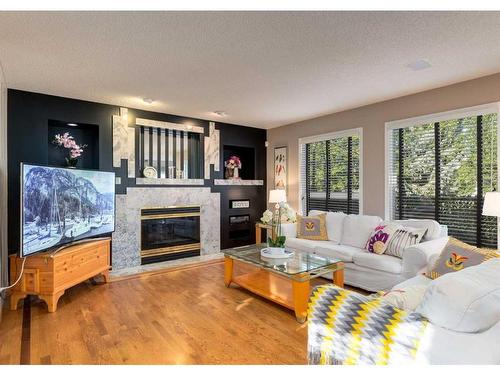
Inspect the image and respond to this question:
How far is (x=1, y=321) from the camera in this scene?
2.73 metres

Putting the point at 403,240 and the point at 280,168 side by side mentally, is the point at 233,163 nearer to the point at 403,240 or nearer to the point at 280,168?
the point at 280,168

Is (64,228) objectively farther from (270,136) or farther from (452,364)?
(270,136)

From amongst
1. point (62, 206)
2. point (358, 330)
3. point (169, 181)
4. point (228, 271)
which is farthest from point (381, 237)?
point (62, 206)

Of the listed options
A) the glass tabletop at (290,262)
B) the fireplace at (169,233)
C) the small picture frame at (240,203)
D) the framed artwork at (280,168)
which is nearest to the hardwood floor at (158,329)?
the glass tabletop at (290,262)

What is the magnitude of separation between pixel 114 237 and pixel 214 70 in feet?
9.37

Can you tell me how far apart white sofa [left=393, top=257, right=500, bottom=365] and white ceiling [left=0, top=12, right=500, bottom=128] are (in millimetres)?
1803

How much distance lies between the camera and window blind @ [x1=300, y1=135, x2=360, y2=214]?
4.77 metres

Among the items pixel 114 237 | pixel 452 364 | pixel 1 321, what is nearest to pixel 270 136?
pixel 114 237

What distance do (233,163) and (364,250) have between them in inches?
118

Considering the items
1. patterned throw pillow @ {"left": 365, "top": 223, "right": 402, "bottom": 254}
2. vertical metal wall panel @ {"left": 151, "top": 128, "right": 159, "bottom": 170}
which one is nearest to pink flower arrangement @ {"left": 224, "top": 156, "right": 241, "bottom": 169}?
vertical metal wall panel @ {"left": 151, "top": 128, "right": 159, "bottom": 170}

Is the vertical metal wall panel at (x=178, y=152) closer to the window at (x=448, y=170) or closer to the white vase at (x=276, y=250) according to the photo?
the white vase at (x=276, y=250)

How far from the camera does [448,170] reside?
3648mm

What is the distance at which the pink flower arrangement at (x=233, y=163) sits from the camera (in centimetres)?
583

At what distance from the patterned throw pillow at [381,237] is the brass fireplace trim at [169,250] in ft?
9.51
